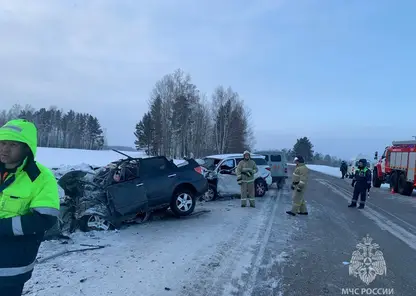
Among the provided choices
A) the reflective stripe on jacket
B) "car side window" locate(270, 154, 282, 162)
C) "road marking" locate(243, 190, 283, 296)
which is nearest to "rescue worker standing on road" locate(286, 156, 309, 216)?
the reflective stripe on jacket

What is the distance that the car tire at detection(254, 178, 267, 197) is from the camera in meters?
14.8

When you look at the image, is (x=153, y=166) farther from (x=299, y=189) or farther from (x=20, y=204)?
(x=20, y=204)

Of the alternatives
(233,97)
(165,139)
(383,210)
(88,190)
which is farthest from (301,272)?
(233,97)

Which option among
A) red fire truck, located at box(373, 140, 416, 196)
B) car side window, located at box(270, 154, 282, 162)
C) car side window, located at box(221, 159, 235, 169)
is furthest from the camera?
red fire truck, located at box(373, 140, 416, 196)

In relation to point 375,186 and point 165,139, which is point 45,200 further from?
point 165,139

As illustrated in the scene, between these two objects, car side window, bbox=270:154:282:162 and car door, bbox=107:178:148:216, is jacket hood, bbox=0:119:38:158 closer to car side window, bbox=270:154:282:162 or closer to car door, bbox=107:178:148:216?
car door, bbox=107:178:148:216

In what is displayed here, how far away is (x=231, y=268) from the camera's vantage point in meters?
5.28

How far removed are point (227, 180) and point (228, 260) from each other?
7.69m

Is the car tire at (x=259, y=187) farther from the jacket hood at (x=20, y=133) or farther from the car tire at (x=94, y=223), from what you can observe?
the jacket hood at (x=20, y=133)

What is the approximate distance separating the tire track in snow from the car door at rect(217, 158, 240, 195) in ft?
14.4

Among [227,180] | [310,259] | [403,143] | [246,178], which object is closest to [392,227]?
[310,259]

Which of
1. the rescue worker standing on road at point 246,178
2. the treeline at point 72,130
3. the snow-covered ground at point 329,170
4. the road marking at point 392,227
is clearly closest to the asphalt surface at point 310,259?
the road marking at point 392,227

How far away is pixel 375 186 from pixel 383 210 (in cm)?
1395

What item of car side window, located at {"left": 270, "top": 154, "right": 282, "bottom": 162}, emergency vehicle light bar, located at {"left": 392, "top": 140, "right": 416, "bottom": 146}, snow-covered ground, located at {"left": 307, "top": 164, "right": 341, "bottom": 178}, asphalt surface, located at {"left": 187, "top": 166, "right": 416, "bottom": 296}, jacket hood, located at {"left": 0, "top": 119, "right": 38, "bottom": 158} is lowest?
snow-covered ground, located at {"left": 307, "top": 164, "right": 341, "bottom": 178}
